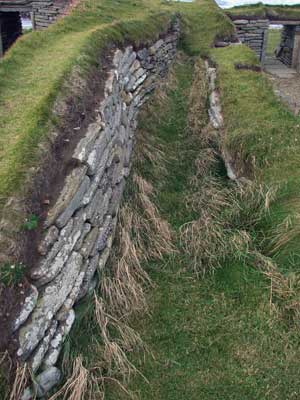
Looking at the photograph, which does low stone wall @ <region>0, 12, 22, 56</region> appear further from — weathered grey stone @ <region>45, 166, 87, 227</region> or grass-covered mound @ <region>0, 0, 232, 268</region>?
weathered grey stone @ <region>45, 166, 87, 227</region>

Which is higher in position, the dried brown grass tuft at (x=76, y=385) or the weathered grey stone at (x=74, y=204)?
the weathered grey stone at (x=74, y=204)

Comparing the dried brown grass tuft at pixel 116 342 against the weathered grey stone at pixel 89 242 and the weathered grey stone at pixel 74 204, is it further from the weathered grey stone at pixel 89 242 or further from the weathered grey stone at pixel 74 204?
the weathered grey stone at pixel 74 204

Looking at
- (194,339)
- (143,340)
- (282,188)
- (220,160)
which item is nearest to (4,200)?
(143,340)

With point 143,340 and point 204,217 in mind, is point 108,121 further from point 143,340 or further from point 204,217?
point 143,340

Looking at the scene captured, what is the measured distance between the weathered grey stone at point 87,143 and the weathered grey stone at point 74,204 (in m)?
0.23

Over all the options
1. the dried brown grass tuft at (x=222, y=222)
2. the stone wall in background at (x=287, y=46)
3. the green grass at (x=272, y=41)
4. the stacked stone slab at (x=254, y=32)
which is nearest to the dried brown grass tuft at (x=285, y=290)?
the dried brown grass tuft at (x=222, y=222)

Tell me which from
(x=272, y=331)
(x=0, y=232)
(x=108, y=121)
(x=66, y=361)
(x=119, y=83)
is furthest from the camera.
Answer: (x=119, y=83)

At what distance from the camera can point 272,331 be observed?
438 centimetres

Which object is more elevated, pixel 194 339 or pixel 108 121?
pixel 108 121

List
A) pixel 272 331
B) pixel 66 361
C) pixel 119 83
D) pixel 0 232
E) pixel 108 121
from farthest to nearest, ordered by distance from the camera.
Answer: pixel 119 83
pixel 108 121
pixel 272 331
pixel 66 361
pixel 0 232

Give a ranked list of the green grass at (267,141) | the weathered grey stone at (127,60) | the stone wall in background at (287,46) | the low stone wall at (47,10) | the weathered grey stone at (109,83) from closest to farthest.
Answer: the green grass at (267,141) < the weathered grey stone at (109,83) < the weathered grey stone at (127,60) < the low stone wall at (47,10) < the stone wall in background at (287,46)

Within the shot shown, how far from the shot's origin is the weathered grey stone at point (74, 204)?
13.0 ft

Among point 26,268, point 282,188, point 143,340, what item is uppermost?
point 26,268

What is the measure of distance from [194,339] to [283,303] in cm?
97
